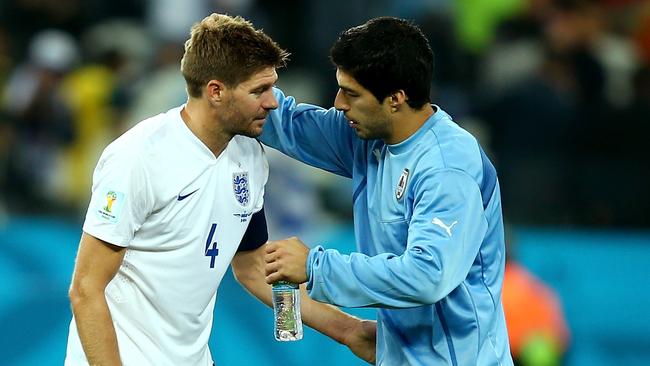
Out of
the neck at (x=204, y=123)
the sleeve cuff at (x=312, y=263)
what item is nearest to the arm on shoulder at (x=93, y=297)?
the neck at (x=204, y=123)

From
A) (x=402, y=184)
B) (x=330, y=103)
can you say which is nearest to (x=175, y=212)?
(x=402, y=184)

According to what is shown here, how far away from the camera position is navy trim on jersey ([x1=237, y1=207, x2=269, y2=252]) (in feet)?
16.4

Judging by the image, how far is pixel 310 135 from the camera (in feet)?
16.1

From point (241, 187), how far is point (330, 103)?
434cm

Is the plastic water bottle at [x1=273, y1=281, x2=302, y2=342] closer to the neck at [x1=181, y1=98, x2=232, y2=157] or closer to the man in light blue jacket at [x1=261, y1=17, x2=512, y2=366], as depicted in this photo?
the man in light blue jacket at [x1=261, y1=17, x2=512, y2=366]

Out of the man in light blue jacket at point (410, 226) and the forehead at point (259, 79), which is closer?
the man in light blue jacket at point (410, 226)

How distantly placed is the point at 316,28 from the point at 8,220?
2.69 metres

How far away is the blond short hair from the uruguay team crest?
0.39 meters

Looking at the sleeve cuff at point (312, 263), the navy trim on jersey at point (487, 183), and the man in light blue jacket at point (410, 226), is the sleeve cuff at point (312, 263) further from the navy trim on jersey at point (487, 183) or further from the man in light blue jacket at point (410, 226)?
the navy trim on jersey at point (487, 183)

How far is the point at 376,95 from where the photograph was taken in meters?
4.41

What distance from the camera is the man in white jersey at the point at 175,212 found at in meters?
4.36

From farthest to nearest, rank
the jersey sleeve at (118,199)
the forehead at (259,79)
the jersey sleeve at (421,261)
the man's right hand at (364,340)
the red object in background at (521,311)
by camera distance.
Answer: the red object in background at (521,311)
the man's right hand at (364,340)
the forehead at (259,79)
the jersey sleeve at (118,199)
the jersey sleeve at (421,261)

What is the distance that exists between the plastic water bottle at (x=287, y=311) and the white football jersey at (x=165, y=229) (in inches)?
12.7

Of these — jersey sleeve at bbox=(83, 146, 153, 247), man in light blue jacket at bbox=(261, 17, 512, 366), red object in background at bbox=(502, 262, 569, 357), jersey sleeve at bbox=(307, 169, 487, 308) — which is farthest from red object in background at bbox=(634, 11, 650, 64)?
jersey sleeve at bbox=(83, 146, 153, 247)
